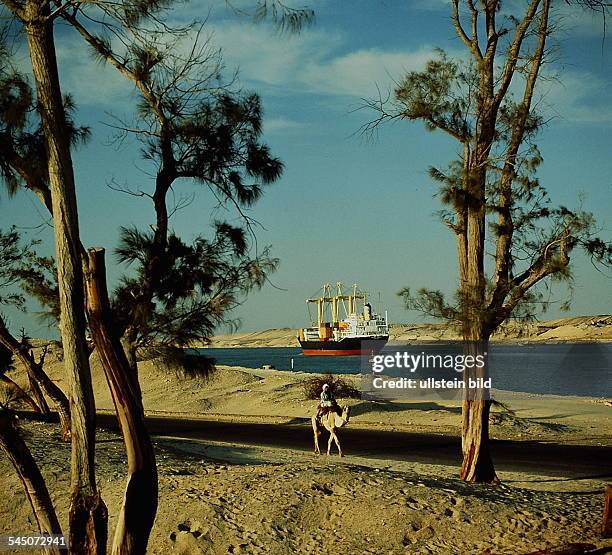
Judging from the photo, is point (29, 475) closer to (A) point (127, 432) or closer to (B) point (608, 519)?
(A) point (127, 432)

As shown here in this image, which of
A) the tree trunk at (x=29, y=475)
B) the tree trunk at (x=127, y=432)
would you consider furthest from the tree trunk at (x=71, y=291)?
the tree trunk at (x=29, y=475)

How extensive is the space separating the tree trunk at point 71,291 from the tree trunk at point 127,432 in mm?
161

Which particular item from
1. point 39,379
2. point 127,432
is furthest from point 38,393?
point 127,432

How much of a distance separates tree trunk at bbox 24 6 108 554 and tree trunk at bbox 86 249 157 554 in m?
0.16

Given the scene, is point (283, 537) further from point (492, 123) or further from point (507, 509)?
point (492, 123)

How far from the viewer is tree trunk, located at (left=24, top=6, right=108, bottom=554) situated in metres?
7.25

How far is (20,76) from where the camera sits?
9.00m

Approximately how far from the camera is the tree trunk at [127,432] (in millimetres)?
7285

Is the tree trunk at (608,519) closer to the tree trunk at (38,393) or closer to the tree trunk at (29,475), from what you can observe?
the tree trunk at (29,475)

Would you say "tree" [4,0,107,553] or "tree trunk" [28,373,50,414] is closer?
"tree" [4,0,107,553]

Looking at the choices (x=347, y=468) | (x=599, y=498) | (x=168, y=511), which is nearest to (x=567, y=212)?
(x=599, y=498)

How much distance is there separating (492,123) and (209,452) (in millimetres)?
9631

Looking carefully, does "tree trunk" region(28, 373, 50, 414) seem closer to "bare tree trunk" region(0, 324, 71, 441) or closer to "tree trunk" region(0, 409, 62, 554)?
"bare tree trunk" region(0, 324, 71, 441)

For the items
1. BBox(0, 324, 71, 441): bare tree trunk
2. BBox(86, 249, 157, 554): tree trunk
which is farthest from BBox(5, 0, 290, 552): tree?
BBox(0, 324, 71, 441): bare tree trunk
